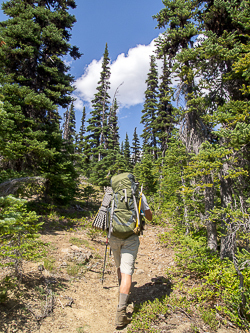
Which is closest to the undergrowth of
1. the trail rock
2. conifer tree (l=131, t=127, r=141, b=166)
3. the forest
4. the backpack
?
the forest

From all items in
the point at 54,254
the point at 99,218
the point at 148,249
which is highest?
the point at 99,218

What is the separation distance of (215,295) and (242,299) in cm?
63

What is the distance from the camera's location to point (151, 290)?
4.98 meters

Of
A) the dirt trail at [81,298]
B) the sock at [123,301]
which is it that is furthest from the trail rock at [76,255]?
the sock at [123,301]

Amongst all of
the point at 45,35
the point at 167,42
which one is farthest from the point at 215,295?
the point at 45,35

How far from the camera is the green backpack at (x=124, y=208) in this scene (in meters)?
3.67

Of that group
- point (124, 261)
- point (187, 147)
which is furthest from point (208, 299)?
point (187, 147)

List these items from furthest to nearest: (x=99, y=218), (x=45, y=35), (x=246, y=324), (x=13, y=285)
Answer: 1. (x=45, y=35)
2. (x=99, y=218)
3. (x=13, y=285)
4. (x=246, y=324)

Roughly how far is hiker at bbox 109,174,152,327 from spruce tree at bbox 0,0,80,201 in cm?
573

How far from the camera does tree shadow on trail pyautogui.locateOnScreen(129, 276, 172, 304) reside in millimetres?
4539

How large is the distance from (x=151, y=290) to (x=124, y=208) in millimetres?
2738

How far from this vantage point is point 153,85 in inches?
1200

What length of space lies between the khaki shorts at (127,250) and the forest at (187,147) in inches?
37.1

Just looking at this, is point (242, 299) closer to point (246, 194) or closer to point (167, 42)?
point (246, 194)
